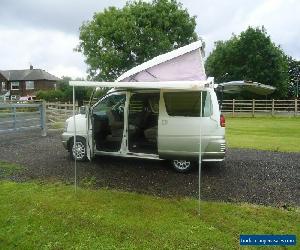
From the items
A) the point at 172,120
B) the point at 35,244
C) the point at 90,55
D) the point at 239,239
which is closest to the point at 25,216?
the point at 35,244

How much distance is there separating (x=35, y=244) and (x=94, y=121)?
4735 millimetres

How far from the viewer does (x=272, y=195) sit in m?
8.23

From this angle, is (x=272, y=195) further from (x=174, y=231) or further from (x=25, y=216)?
(x=25, y=216)

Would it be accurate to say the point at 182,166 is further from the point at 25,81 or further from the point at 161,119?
the point at 25,81

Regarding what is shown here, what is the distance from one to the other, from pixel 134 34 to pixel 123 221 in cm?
3911

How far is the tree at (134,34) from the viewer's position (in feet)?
144

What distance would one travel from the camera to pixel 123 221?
21.9 ft

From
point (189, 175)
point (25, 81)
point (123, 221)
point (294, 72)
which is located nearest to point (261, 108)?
point (189, 175)

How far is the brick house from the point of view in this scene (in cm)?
7569

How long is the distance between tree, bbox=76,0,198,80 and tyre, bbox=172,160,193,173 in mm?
34179

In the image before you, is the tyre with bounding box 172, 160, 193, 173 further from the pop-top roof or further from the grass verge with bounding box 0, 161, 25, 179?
the grass verge with bounding box 0, 161, 25, 179

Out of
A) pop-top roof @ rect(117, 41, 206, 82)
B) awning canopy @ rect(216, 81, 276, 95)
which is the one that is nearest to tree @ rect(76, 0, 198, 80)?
awning canopy @ rect(216, 81, 276, 95)

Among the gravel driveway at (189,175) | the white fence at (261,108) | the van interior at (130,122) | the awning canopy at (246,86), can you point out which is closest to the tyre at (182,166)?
the gravel driveway at (189,175)

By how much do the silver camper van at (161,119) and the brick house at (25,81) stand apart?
67.4 m
